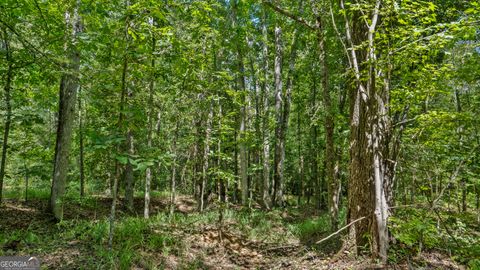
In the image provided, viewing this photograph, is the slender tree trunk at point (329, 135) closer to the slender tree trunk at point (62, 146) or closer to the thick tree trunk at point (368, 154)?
the thick tree trunk at point (368, 154)

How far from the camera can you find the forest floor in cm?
441

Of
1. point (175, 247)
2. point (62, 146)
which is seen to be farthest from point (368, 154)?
point (62, 146)

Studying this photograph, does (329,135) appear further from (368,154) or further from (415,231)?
(415,231)

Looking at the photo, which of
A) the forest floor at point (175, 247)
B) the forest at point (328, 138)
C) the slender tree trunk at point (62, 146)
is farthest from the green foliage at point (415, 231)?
the slender tree trunk at point (62, 146)

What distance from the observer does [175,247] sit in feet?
17.8

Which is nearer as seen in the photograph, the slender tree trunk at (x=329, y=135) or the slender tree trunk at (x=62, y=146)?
the slender tree trunk at (x=329, y=135)

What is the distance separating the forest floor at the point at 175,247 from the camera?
441cm

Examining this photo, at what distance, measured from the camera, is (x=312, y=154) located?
16766 millimetres

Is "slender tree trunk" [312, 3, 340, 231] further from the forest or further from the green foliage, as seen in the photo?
the green foliage

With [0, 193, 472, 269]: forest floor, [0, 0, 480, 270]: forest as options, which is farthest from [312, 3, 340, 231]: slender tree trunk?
[0, 193, 472, 269]: forest floor

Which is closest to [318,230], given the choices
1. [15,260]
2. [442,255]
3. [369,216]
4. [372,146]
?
[442,255]

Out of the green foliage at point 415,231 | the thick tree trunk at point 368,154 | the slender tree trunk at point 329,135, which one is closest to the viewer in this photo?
the green foliage at point 415,231

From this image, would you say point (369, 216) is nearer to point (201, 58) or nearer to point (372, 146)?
point (372, 146)

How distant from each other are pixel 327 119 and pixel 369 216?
237 cm
